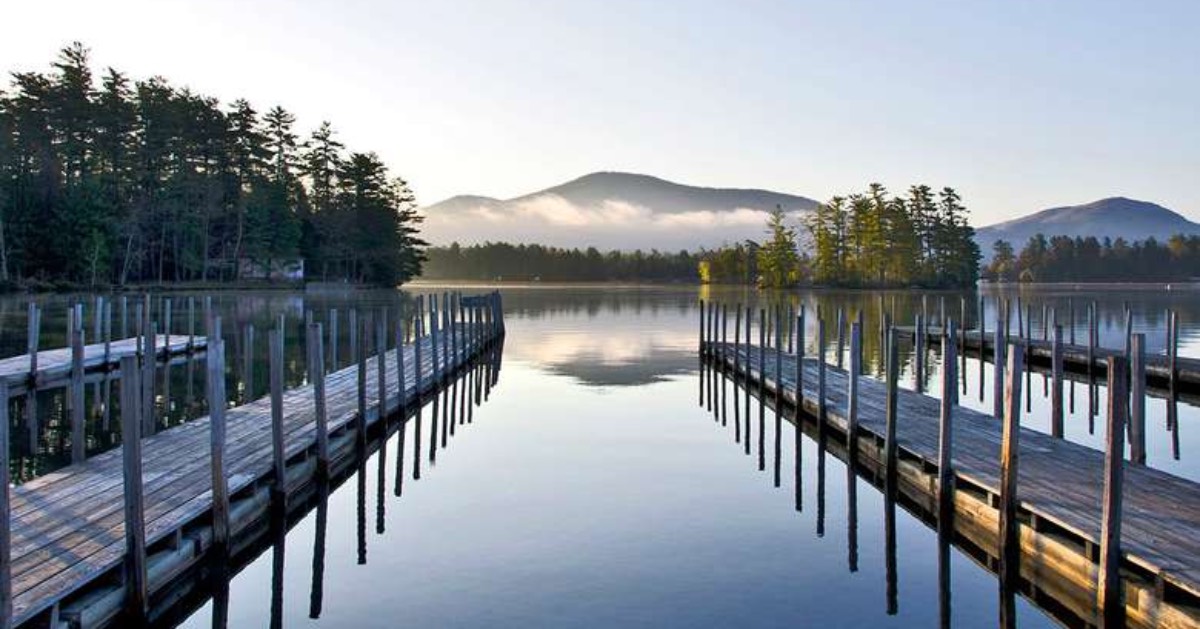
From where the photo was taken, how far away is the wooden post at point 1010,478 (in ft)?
34.3

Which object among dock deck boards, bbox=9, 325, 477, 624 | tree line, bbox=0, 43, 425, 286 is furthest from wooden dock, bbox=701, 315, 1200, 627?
tree line, bbox=0, 43, 425, 286

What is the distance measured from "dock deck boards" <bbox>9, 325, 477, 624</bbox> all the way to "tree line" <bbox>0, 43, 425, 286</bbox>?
6291 centimetres

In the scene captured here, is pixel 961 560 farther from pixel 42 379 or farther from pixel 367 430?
pixel 42 379

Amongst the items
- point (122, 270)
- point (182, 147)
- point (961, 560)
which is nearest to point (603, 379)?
point (961, 560)

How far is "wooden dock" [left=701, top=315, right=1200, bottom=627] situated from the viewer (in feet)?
27.6

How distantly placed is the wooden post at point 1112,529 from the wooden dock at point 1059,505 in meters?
0.07

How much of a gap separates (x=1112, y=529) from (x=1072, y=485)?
Result: 3202mm

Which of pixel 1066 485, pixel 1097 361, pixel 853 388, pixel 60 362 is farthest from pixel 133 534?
pixel 1097 361

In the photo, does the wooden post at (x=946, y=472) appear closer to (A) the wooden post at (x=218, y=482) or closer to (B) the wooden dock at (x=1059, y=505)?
(B) the wooden dock at (x=1059, y=505)

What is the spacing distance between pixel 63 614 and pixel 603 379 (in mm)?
24827

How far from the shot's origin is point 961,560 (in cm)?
1155

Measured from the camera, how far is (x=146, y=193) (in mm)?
81438

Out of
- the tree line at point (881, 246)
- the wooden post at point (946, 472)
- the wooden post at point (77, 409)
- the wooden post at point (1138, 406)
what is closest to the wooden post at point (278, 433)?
the wooden post at point (77, 409)

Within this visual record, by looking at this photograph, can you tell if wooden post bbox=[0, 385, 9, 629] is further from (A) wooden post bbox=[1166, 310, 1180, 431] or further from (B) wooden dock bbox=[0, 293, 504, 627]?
(A) wooden post bbox=[1166, 310, 1180, 431]
